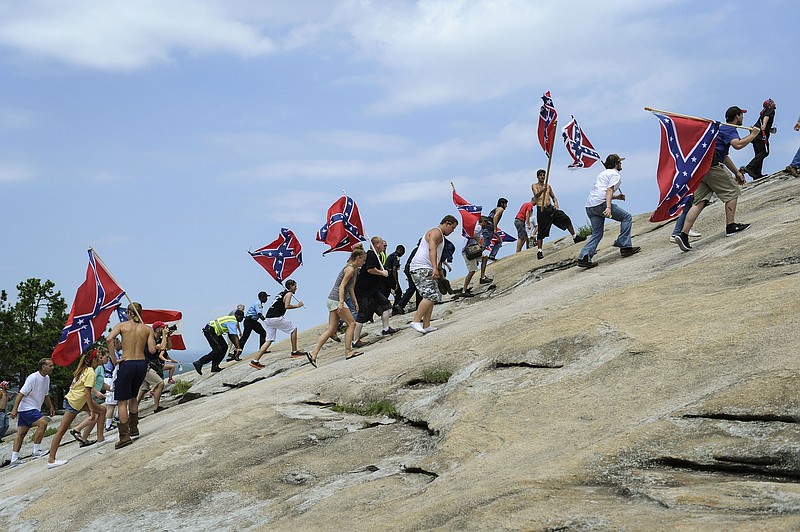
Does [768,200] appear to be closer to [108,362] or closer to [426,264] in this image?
[426,264]

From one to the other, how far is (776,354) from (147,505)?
→ 7148 millimetres

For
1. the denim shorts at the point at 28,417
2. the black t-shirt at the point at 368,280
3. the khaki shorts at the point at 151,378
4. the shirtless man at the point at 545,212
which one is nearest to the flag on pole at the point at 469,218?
the shirtless man at the point at 545,212

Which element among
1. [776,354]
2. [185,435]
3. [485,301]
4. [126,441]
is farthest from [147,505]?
[485,301]

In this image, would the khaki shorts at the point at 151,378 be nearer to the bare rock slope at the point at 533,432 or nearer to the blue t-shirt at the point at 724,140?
the bare rock slope at the point at 533,432

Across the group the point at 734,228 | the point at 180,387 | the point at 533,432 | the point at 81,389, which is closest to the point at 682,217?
the point at 734,228

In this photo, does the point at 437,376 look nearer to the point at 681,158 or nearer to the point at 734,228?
the point at 681,158

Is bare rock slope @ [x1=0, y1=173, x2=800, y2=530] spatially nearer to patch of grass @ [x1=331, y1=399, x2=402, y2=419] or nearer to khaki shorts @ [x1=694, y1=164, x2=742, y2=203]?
patch of grass @ [x1=331, y1=399, x2=402, y2=419]

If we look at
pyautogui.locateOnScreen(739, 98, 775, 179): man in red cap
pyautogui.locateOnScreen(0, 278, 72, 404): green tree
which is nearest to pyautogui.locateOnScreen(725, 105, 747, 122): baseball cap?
pyautogui.locateOnScreen(739, 98, 775, 179): man in red cap

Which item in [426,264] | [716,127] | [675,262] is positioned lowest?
[675,262]

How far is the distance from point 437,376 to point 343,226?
34.1 feet

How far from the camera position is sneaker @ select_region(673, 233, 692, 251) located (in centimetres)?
1423

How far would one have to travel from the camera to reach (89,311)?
14.5 meters

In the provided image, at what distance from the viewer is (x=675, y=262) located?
1371 cm

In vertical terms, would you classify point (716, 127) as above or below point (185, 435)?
above
